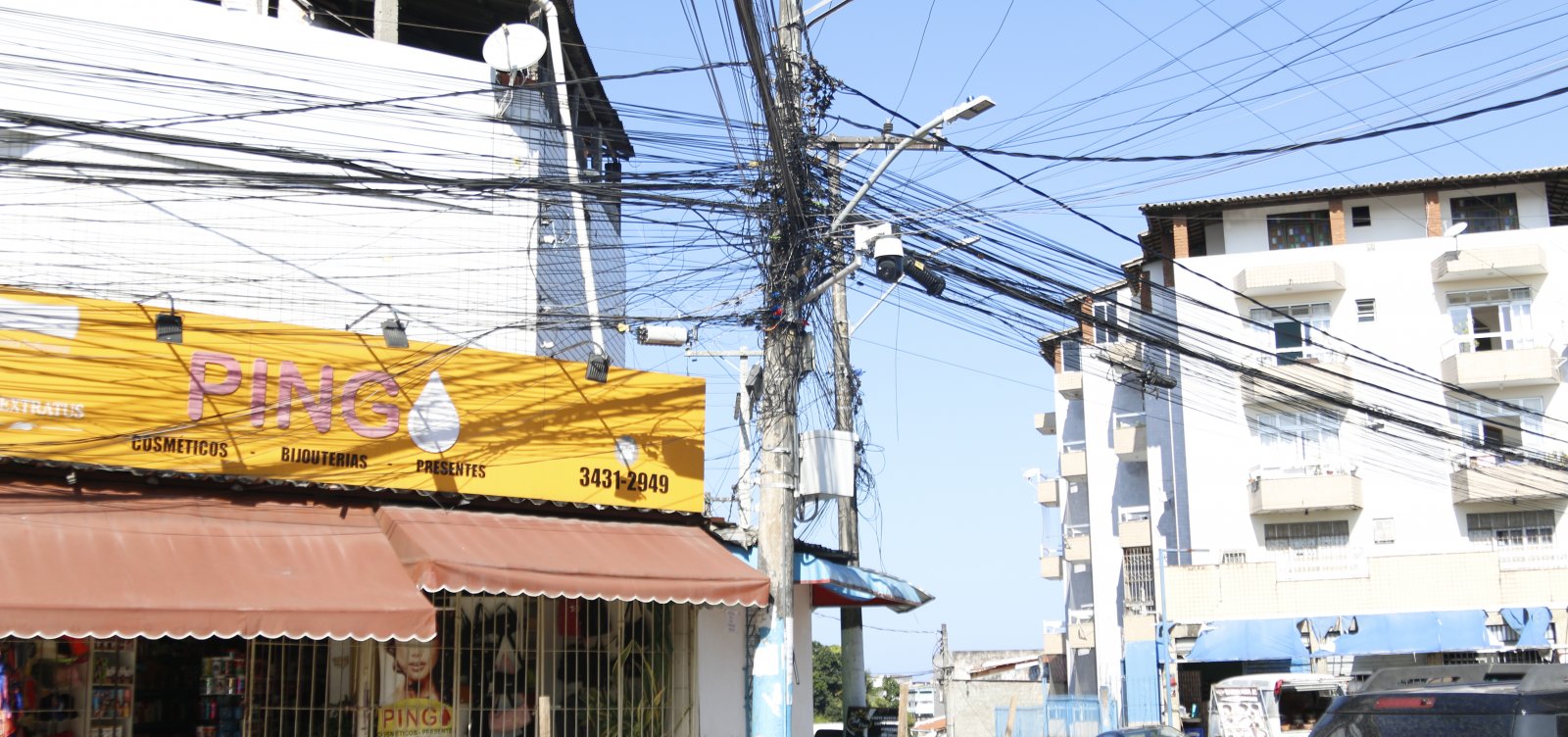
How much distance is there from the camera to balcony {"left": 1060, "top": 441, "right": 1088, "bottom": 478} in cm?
4341

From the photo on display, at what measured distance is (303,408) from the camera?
1258 cm

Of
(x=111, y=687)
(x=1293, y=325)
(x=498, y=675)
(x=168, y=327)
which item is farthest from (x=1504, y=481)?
(x=111, y=687)

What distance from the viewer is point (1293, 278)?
33938 millimetres

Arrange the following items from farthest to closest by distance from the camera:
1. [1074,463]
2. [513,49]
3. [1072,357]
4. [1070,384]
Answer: [1072,357]
[1070,384]
[1074,463]
[513,49]

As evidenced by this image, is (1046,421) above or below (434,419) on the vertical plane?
above

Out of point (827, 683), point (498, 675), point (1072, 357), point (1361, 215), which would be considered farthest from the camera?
point (827, 683)

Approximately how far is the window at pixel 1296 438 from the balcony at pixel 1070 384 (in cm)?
1025

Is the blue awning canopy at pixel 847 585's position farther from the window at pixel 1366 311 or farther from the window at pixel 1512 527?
the window at pixel 1366 311

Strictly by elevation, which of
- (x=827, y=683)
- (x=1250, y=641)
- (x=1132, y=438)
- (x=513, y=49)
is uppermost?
(x=513, y=49)

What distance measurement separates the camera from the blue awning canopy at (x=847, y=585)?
48.3ft

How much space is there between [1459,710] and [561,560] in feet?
24.5

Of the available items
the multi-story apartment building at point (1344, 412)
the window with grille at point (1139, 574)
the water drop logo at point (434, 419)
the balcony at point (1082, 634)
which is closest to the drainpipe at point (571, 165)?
the water drop logo at point (434, 419)

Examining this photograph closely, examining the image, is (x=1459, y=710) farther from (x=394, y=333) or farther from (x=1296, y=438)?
(x=1296, y=438)

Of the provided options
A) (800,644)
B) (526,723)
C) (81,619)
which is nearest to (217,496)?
(81,619)
